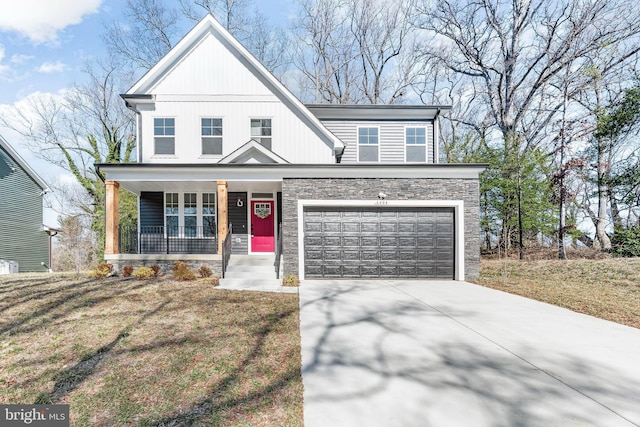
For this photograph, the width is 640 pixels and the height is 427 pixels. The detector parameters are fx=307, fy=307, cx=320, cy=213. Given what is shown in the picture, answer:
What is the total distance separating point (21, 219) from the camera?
17.7 meters

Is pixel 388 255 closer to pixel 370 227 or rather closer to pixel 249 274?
pixel 370 227

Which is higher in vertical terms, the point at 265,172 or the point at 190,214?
the point at 265,172

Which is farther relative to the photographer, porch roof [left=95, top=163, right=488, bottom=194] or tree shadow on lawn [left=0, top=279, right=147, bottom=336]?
porch roof [left=95, top=163, right=488, bottom=194]

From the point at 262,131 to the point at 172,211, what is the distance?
4.82 meters

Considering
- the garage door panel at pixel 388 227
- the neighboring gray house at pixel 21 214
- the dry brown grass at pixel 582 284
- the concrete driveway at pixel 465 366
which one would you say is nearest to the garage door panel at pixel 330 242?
the garage door panel at pixel 388 227

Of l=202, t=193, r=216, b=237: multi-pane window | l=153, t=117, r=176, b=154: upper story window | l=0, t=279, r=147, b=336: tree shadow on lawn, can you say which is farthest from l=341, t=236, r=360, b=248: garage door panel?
l=153, t=117, r=176, b=154: upper story window

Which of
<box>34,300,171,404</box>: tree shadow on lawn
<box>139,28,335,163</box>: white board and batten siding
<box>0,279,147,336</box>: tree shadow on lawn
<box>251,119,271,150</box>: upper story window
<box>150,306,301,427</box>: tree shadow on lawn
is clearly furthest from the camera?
<box>251,119,271,150</box>: upper story window

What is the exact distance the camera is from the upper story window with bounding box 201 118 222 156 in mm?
12195

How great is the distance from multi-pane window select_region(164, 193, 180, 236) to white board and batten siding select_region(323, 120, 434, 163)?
7181mm

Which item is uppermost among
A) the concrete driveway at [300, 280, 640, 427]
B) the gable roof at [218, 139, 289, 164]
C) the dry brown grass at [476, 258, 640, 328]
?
the gable roof at [218, 139, 289, 164]

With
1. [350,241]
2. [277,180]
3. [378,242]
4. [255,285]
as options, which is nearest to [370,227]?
[378,242]

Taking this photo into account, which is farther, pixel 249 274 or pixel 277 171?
pixel 277 171

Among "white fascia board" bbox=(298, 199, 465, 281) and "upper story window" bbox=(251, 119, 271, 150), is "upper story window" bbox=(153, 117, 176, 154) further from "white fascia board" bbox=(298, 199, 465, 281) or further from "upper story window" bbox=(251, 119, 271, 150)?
"white fascia board" bbox=(298, 199, 465, 281)

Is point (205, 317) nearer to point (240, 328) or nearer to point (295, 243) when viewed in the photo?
point (240, 328)
